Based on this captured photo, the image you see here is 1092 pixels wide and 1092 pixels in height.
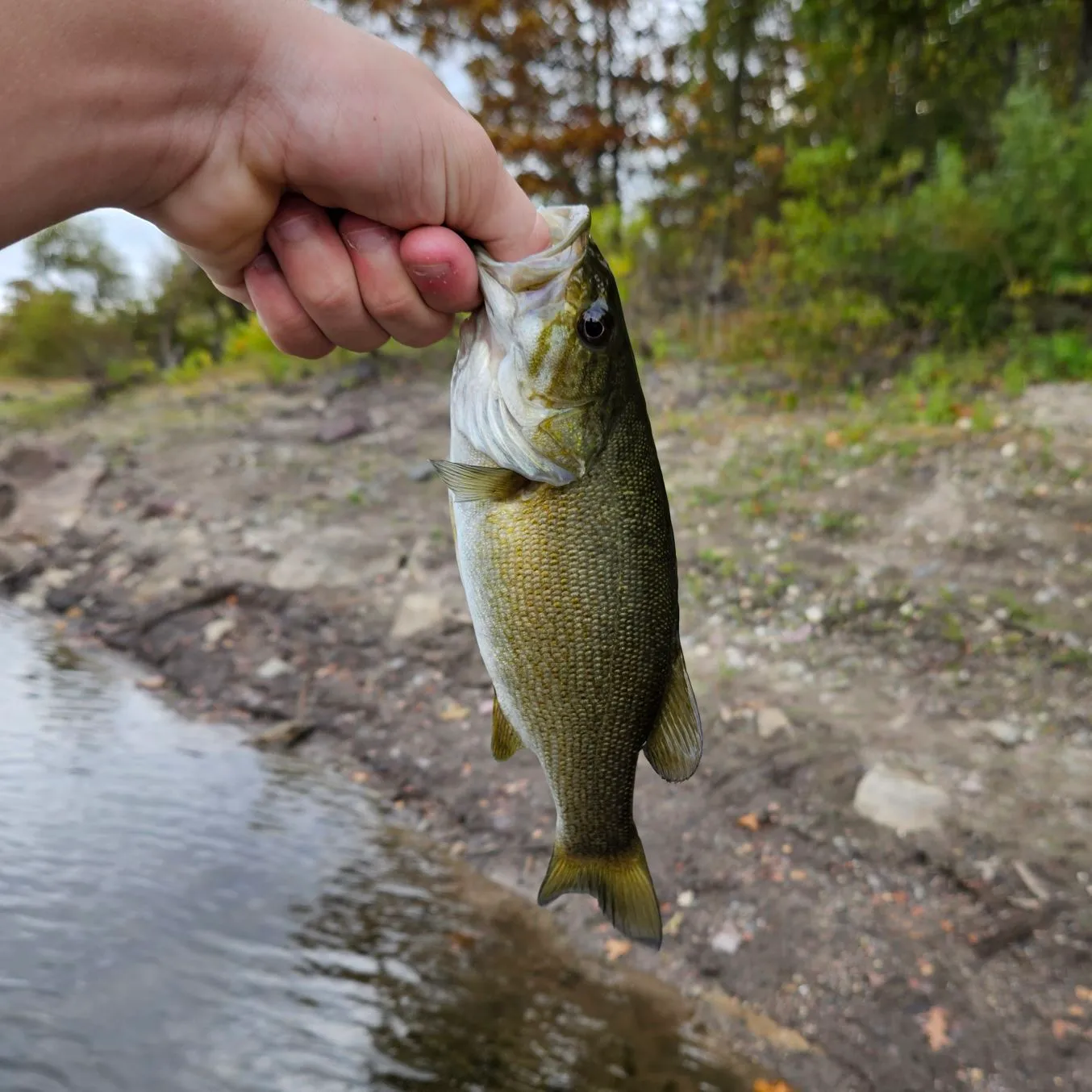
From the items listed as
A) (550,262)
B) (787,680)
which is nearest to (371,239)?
(550,262)

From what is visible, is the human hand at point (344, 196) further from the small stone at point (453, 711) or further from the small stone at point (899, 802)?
the small stone at point (453, 711)

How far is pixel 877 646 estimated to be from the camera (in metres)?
Answer: 5.19

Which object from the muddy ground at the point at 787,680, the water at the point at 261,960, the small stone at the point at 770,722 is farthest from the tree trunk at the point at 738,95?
the water at the point at 261,960

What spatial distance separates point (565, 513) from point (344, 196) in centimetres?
83

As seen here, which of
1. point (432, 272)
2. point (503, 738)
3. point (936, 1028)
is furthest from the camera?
point (936, 1028)

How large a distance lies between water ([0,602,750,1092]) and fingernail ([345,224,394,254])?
295 cm

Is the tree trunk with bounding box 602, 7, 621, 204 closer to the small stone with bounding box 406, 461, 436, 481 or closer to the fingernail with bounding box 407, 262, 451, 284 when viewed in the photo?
the small stone with bounding box 406, 461, 436, 481

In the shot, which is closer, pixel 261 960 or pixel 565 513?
pixel 565 513

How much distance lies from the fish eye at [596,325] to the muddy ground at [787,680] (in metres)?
2.92

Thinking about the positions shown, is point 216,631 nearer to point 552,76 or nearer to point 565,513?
point 565,513

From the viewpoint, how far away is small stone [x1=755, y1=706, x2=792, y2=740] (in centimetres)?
465

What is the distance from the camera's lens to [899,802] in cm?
409

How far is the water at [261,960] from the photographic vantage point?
11.0ft

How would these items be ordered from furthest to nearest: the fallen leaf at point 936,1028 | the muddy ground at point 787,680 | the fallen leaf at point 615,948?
1. the fallen leaf at point 615,948
2. the muddy ground at point 787,680
3. the fallen leaf at point 936,1028
